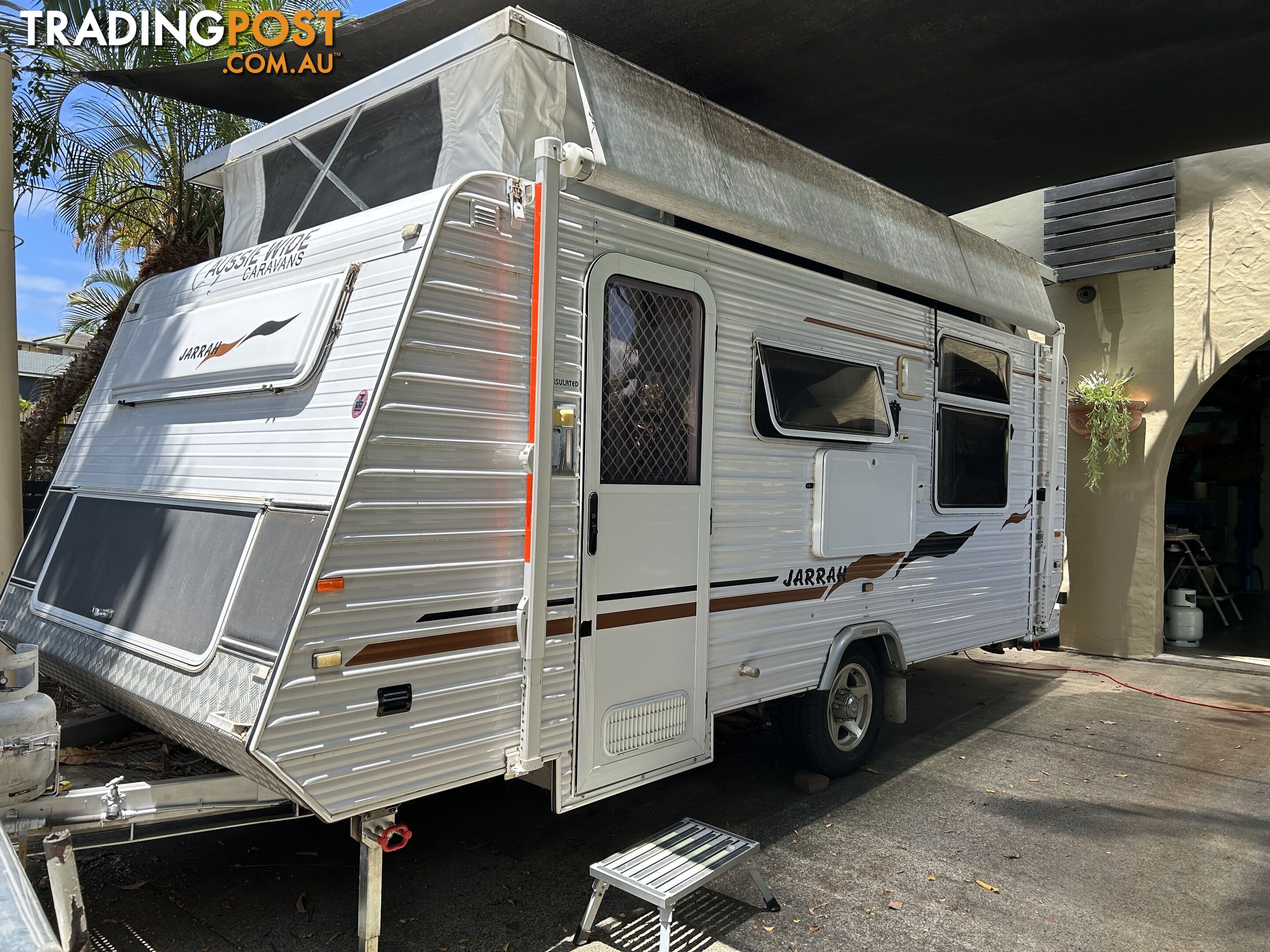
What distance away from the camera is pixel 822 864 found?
4.09 m

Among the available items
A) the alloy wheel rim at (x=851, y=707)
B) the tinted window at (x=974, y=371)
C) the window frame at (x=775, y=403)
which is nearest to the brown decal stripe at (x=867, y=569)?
the alloy wheel rim at (x=851, y=707)

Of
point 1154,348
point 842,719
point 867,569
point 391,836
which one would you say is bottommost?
point 842,719

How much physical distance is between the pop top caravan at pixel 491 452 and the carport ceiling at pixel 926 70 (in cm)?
101

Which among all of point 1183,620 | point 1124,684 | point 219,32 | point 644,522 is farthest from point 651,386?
point 1183,620

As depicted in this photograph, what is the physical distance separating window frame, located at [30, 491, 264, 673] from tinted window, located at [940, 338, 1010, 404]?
4.14m

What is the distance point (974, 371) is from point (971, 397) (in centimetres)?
19

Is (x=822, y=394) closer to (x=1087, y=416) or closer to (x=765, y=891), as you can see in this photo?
(x=765, y=891)

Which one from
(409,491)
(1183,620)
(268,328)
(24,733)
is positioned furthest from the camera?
(1183,620)

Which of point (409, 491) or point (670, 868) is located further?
point (670, 868)

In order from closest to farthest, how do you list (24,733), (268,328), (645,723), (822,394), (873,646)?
(24,733) < (268,328) < (645,723) < (822,394) < (873,646)

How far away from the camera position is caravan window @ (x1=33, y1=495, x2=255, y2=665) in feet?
9.82

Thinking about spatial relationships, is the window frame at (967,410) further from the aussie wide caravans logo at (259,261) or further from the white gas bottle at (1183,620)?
the white gas bottle at (1183,620)

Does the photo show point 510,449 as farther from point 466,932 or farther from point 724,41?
point 724,41

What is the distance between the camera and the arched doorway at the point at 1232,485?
40.1ft
